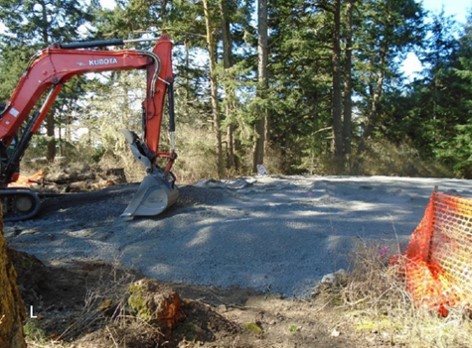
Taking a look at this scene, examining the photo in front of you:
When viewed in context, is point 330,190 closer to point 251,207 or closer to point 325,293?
point 251,207

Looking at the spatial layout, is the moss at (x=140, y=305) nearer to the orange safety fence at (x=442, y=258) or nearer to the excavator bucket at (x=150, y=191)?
the orange safety fence at (x=442, y=258)

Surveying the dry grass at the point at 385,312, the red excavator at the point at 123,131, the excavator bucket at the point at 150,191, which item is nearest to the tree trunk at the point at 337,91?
the red excavator at the point at 123,131

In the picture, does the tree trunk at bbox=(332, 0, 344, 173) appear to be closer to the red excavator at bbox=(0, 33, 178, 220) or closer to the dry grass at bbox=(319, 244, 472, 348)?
the red excavator at bbox=(0, 33, 178, 220)

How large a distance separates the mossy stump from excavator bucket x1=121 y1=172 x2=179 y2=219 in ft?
15.4

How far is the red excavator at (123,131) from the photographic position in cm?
824

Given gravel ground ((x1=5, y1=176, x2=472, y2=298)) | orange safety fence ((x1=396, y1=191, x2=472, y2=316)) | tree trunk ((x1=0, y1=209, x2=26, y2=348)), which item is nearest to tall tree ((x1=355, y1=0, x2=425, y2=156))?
gravel ground ((x1=5, y1=176, x2=472, y2=298))

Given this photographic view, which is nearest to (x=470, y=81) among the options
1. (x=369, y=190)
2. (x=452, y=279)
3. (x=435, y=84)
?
(x=435, y=84)

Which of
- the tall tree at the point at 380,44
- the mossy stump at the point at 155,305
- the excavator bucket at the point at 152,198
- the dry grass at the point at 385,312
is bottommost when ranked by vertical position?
the dry grass at the point at 385,312

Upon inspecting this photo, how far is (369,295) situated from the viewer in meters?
4.11

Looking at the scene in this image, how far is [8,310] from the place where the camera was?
6.50ft

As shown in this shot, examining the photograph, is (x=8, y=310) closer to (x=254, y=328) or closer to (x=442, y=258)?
(x=254, y=328)

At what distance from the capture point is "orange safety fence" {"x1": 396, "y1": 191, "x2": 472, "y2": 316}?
386 cm

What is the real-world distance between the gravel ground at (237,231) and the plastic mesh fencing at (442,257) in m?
0.90

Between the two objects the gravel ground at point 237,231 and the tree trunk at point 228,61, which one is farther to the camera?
the tree trunk at point 228,61
